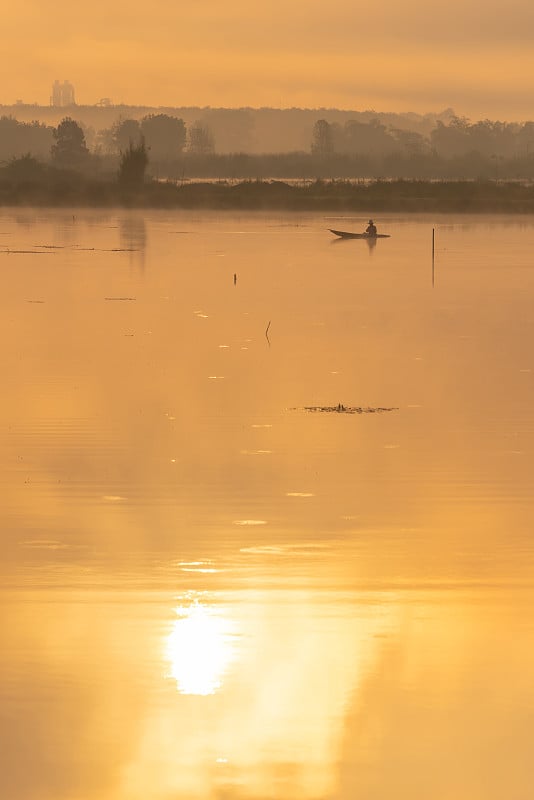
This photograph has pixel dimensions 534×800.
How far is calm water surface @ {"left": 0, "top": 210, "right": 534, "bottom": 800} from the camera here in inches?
377

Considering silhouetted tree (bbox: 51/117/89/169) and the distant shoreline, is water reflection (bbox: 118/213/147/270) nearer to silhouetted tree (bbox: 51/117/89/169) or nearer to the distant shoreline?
the distant shoreline

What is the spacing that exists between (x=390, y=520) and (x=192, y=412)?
24.6ft

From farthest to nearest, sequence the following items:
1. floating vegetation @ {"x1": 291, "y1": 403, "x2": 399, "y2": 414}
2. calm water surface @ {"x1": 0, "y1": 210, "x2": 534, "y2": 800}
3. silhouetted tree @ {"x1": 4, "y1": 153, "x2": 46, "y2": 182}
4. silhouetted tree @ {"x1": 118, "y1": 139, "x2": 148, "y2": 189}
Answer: silhouetted tree @ {"x1": 4, "y1": 153, "x2": 46, "y2": 182}
silhouetted tree @ {"x1": 118, "y1": 139, "x2": 148, "y2": 189}
floating vegetation @ {"x1": 291, "y1": 403, "x2": 399, "y2": 414}
calm water surface @ {"x1": 0, "y1": 210, "x2": 534, "y2": 800}

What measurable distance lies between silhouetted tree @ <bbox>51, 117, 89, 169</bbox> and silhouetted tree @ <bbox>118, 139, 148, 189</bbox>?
56.3m

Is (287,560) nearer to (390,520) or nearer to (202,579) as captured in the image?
(202,579)

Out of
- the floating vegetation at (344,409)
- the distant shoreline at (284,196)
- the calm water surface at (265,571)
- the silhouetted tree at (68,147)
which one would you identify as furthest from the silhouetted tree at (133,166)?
the floating vegetation at (344,409)

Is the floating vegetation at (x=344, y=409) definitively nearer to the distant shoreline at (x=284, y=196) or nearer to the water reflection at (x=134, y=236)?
the water reflection at (x=134, y=236)

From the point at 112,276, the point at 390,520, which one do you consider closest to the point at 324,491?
the point at 390,520

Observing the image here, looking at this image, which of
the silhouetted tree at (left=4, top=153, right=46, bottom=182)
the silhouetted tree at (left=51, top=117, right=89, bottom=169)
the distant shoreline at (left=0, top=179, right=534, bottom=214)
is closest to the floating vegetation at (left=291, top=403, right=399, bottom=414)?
the distant shoreline at (left=0, top=179, right=534, bottom=214)

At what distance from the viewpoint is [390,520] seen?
1555cm

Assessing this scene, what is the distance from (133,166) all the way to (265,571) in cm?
10235

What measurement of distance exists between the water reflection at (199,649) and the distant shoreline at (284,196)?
337 feet

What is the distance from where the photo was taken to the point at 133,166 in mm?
114062

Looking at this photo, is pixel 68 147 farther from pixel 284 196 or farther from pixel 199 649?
pixel 199 649
